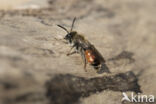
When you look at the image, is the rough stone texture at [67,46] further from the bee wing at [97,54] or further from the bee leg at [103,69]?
the bee wing at [97,54]

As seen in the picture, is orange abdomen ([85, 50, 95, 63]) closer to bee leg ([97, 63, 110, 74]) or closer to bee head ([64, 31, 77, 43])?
bee leg ([97, 63, 110, 74])

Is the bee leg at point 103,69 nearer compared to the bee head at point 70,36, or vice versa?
the bee leg at point 103,69

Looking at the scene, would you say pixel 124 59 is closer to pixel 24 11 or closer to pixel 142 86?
pixel 142 86

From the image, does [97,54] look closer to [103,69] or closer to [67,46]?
[103,69]

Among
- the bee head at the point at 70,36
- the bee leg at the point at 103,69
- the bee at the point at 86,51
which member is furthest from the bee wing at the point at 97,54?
the bee head at the point at 70,36

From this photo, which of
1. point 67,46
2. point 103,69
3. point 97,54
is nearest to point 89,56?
point 97,54

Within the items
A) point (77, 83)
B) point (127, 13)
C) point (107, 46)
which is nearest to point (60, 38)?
point (107, 46)
